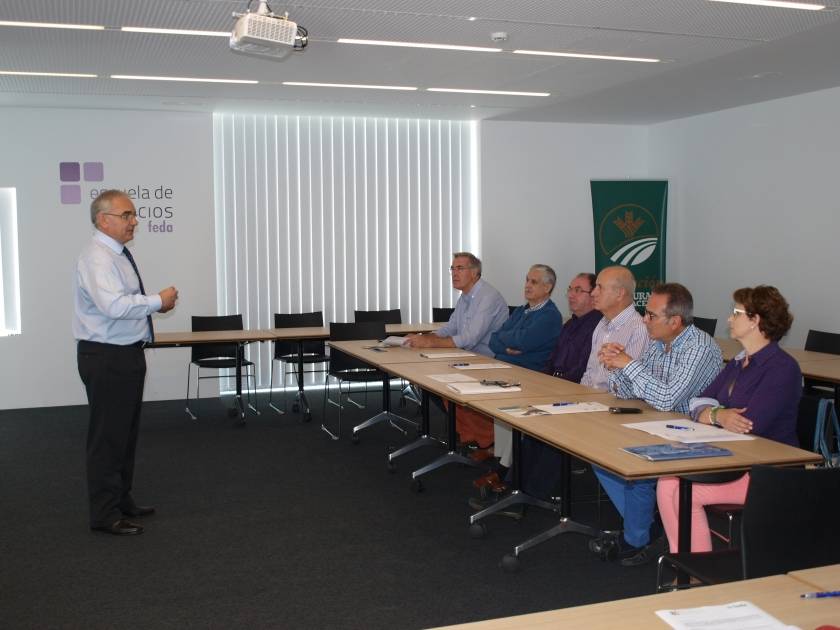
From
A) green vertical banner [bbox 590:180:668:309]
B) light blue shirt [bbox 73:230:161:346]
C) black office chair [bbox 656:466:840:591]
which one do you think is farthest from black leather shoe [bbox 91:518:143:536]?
green vertical banner [bbox 590:180:668:309]

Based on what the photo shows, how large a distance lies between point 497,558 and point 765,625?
8.88 feet

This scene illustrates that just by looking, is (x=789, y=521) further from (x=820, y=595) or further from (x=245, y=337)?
(x=245, y=337)

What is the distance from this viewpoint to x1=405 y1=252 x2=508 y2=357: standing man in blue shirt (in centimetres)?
635

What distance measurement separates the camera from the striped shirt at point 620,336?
464 cm

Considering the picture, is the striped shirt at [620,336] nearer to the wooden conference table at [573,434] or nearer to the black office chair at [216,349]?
the wooden conference table at [573,434]

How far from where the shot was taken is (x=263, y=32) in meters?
4.38

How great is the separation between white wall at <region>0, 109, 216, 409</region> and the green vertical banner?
443 centimetres

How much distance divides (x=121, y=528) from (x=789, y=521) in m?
3.55

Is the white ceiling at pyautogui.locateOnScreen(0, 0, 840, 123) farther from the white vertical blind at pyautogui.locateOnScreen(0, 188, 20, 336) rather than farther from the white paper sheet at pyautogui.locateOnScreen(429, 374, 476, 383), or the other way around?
the white paper sheet at pyautogui.locateOnScreen(429, 374, 476, 383)

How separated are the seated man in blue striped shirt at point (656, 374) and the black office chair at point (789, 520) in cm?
137

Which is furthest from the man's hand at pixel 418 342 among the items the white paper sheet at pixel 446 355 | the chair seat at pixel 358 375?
the chair seat at pixel 358 375

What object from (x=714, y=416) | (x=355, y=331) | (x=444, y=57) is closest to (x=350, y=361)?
(x=355, y=331)

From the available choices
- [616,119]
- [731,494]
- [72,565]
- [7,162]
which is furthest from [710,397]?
[7,162]

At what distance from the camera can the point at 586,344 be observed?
533 cm
